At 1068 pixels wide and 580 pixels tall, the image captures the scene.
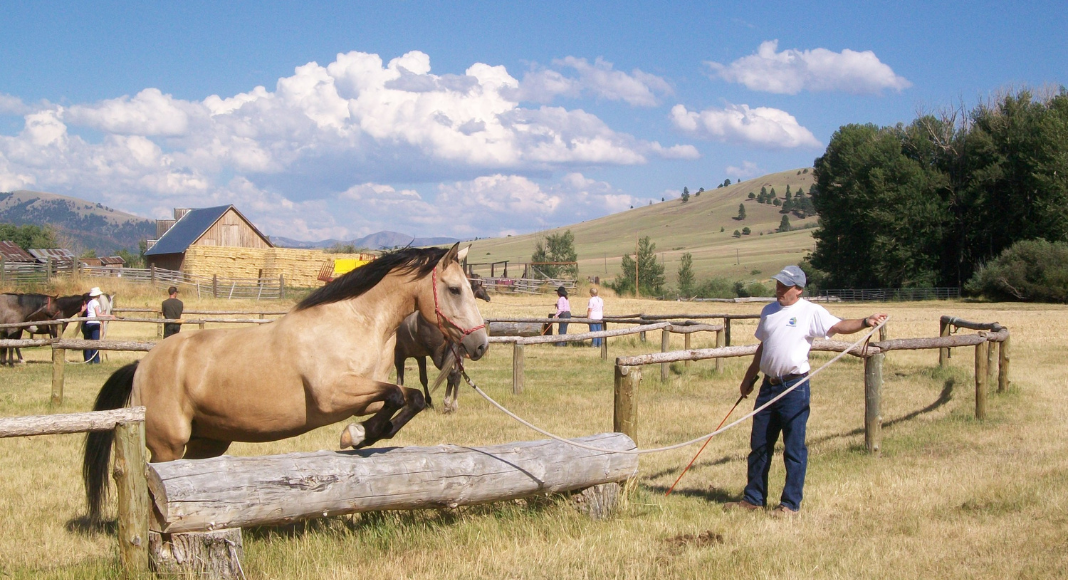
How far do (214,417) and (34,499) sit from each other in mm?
2551

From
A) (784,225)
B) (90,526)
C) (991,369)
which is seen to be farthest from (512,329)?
(784,225)

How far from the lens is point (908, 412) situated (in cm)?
1051

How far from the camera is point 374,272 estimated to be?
5957 mm

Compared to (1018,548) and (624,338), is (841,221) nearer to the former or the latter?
(624,338)

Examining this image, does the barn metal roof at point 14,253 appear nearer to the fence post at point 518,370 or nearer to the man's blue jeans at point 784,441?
the fence post at point 518,370

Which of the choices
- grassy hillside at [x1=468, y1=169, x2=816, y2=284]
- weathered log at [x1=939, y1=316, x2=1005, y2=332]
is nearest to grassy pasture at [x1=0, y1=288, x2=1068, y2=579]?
weathered log at [x1=939, y1=316, x2=1005, y2=332]

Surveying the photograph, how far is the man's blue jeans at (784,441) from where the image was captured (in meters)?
6.05

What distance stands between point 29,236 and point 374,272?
406ft

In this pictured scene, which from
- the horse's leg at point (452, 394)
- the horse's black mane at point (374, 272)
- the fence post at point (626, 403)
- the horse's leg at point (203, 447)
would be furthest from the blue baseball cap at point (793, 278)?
the horse's leg at point (452, 394)

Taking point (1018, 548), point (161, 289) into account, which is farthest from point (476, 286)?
point (161, 289)

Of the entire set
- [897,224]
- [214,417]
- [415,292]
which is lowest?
[214,417]

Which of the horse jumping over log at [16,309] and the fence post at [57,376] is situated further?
the horse jumping over log at [16,309]

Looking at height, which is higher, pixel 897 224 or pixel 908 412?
pixel 897 224

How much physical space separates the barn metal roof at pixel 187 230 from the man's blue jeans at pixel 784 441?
4817cm
